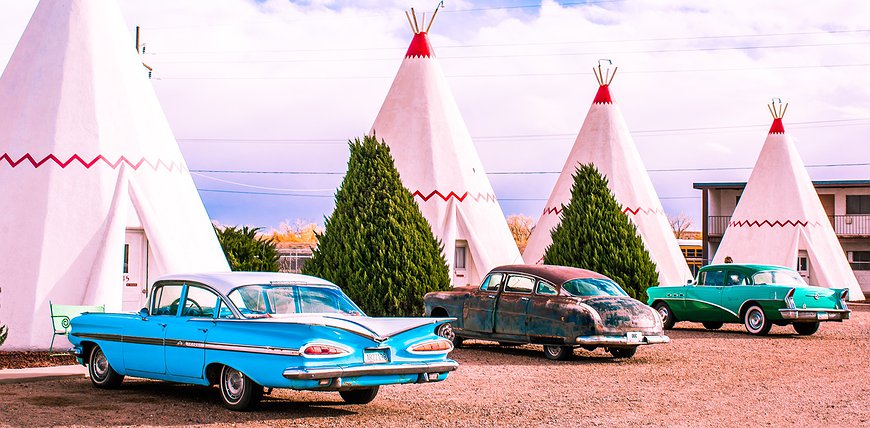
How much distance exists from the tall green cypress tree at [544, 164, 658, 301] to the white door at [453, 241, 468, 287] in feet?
8.27

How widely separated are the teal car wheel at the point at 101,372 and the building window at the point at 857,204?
122ft

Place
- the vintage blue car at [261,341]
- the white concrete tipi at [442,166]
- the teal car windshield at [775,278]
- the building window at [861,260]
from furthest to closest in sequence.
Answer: the building window at [861,260] < the white concrete tipi at [442,166] < the teal car windshield at [775,278] < the vintage blue car at [261,341]

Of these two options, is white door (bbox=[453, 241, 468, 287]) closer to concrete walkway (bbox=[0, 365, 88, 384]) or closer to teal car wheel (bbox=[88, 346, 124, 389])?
concrete walkway (bbox=[0, 365, 88, 384])

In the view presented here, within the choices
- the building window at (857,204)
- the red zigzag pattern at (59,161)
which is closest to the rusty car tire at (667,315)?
the red zigzag pattern at (59,161)

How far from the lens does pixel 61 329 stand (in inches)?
521

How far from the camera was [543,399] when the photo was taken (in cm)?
981

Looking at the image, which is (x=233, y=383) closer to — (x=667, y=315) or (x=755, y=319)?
(x=755, y=319)

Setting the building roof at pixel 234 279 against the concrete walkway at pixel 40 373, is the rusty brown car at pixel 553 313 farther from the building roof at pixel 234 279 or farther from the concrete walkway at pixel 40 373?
the concrete walkway at pixel 40 373

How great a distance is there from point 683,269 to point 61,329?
19.6 metres

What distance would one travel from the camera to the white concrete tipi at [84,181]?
14.4 meters

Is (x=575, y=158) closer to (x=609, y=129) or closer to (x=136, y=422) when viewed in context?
(x=609, y=129)

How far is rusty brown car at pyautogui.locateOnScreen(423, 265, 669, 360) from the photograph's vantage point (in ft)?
44.2

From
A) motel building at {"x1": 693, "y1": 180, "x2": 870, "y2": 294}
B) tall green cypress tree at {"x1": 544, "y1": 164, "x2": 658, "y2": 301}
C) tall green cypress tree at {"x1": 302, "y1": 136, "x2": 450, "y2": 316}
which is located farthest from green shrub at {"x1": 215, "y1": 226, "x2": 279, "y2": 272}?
motel building at {"x1": 693, "y1": 180, "x2": 870, "y2": 294}

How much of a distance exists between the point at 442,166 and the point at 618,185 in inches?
300
